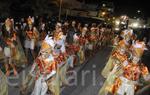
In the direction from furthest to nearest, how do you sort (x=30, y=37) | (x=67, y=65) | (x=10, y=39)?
(x=30, y=37), (x=10, y=39), (x=67, y=65)

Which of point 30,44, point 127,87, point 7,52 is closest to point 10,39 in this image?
point 7,52

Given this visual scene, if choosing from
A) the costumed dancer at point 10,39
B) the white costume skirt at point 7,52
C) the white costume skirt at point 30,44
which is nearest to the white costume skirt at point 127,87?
the white costume skirt at point 7,52

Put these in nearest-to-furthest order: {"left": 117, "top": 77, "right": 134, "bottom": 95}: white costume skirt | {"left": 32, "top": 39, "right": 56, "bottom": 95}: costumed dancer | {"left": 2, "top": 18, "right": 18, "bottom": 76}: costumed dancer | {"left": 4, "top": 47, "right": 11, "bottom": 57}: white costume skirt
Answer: {"left": 32, "top": 39, "right": 56, "bottom": 95}: costumed dancer → {"left": 117, "top": 77, "right": 134, "bottom": 95}: white costume skirt → {"left": 4, "top": 47, "right": 11, "bottom": 57}: white costume skirt → {"left": 2, "top": 18, "right": 18, "bottom": 76}: costumed dancer

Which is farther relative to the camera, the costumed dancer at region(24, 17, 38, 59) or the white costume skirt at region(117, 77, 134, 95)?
the costumed dancer at region(24, 17, 38, 59)

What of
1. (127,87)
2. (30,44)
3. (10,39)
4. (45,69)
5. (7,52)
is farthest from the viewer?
(30,44)

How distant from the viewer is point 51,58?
389 inches

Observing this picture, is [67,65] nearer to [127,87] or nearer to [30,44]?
[30,44]

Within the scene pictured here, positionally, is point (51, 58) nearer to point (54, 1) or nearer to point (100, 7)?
point (54, 1)

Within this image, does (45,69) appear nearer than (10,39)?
Yes

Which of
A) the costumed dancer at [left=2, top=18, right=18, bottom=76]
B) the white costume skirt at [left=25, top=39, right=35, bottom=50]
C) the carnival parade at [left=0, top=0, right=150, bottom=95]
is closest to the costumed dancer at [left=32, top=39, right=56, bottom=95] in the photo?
the carnival parade at [left=0, top=0, right=150, bottom=95]

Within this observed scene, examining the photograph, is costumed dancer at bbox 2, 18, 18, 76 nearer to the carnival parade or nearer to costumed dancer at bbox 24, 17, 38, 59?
the carnival parade

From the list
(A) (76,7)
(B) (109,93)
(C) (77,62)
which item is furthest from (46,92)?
(A) (76,7)

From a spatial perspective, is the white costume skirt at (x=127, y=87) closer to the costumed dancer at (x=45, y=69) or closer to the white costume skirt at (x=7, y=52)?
the costumed dancer at (x=45, y=69)

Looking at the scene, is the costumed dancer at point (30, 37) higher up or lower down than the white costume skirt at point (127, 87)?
higher up
